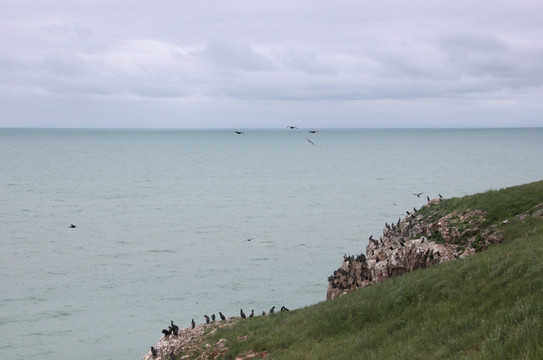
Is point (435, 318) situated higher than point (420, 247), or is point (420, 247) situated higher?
point (420, 247)

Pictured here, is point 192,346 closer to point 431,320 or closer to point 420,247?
Result: point 431,320

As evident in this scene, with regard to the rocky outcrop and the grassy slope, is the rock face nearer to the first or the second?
the grassy slope

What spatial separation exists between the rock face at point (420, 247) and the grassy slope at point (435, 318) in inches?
85.2

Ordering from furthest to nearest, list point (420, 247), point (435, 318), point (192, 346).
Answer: point (420, 247) → point (192, 346) → point (435, 318)

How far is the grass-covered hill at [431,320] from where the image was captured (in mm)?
17578

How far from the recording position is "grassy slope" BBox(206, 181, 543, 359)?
17.4 meters

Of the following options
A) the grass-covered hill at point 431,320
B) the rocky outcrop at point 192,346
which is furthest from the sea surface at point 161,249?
the grass-covered hill at point 431,320

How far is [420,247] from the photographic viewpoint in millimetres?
33438

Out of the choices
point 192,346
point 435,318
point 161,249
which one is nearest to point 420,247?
point 435,318

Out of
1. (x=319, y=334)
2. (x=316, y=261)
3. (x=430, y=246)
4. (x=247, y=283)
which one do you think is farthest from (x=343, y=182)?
(x=319, y=334)

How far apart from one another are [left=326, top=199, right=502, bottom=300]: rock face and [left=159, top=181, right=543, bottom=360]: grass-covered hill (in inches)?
69.6

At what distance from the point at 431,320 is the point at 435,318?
35 centimetres

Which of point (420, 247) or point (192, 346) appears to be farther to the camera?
point (420, 247)

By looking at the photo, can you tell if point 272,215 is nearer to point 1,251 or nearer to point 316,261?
point 316,261
